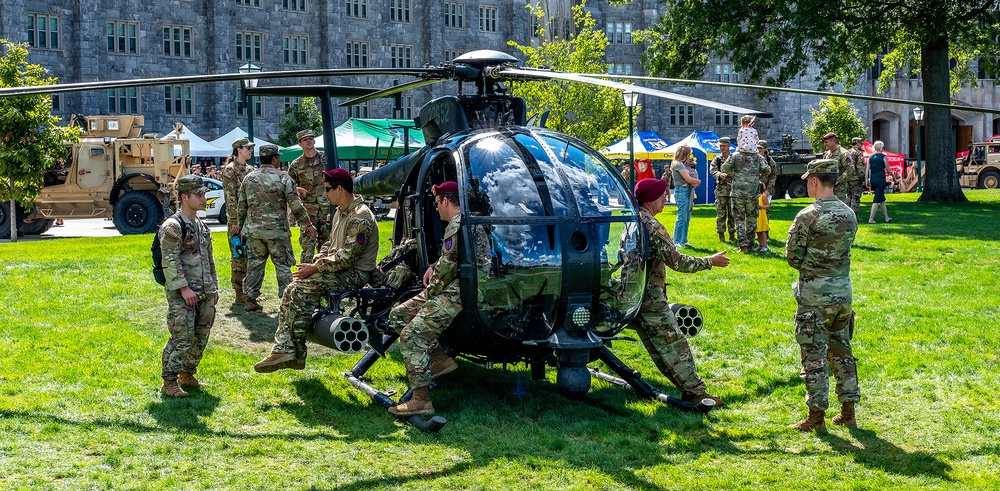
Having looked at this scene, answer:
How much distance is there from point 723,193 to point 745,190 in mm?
1121

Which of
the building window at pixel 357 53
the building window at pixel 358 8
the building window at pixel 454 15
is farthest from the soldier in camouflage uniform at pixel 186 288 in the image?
the building window at pixel 454 15

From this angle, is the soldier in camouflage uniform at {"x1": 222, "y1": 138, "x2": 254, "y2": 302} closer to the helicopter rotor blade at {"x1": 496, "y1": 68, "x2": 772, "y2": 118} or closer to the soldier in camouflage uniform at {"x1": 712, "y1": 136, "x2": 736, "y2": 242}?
the helicopter rotor blade at {"x1": 496, "y1": 68, "x2": 772, "y2": 118}

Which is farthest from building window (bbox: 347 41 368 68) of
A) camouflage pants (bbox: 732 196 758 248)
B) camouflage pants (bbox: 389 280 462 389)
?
camouflage pants (bbox: 389 280 462 389)

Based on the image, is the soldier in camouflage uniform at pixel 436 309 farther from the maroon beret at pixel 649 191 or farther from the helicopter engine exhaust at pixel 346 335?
the maroon beret at pixel 649 191

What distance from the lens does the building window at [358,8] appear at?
2141 inches

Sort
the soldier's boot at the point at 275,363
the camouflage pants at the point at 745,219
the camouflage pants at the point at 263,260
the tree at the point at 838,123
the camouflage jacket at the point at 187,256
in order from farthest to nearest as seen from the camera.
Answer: the tree at the point at 838,123
the camouflage pants at the point at 745,219
the camouflage pants at the point at 263,260
the soldier's boot at the point at 275,363
the camouflage jacket at the point at 187,256

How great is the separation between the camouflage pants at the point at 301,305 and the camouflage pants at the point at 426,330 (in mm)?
1253

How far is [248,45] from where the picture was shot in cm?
5119

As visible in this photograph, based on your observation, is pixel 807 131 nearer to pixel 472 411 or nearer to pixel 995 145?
pixel 995 145

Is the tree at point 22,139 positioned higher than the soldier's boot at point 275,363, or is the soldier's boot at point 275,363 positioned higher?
the tree at point 22,139

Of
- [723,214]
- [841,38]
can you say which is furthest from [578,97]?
[723,214]

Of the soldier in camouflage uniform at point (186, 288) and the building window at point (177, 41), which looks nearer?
the soldier in camouflage uniform at point (186, 288)

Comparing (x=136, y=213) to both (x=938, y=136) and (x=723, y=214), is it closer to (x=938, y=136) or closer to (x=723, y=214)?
(x=723, y=214)

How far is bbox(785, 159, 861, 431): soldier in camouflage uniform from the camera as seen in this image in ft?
23.0
